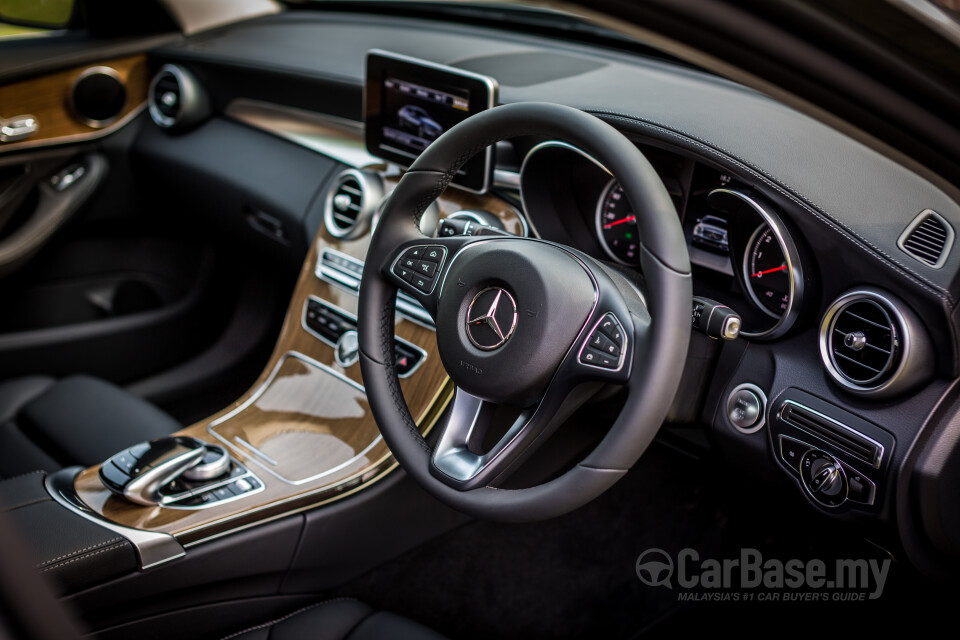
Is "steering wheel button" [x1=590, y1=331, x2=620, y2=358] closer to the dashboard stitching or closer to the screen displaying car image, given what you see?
the dashboard stitching

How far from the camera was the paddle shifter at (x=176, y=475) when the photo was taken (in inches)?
52.8

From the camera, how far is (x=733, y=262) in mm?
1267

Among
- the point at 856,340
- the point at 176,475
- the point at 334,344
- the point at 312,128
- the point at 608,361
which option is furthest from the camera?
the point at 312,128

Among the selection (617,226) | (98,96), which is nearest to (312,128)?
(98,96)

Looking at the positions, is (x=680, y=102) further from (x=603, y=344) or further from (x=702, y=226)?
(x=603, y=344)

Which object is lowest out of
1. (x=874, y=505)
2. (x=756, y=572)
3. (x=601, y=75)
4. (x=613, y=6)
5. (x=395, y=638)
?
(x=756, y=572)

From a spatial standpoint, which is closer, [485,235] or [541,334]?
[541,334]

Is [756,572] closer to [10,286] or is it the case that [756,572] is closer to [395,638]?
[395,638]

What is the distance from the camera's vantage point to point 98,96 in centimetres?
228

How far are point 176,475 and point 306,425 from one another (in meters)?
0.26

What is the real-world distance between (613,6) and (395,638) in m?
0.95

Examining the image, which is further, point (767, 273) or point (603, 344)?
point (767, 273)

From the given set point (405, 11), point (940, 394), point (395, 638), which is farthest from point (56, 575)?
point (405, 11)

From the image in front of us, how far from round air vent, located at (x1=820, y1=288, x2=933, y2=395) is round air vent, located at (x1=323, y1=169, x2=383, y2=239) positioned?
866mm
